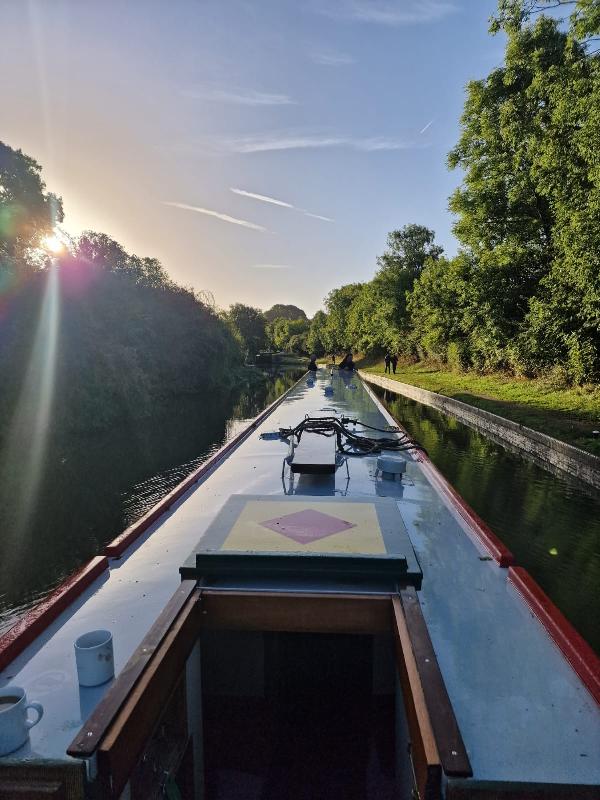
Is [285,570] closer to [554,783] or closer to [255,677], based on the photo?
[255,677]

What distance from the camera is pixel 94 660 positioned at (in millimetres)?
2275

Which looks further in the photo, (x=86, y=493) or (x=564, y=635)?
(x=86, y=493)

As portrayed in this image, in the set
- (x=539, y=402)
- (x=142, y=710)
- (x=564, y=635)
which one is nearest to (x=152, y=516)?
(x=142, y=710)

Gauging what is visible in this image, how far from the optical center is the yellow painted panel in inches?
122

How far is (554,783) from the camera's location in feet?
5.91

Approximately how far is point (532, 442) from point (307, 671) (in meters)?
9.67

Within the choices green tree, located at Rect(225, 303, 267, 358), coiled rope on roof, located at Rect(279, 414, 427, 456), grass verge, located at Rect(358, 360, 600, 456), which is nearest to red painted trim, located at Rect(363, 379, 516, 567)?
coiled rope on roof, located at Rect(279, 414, 427, 456)

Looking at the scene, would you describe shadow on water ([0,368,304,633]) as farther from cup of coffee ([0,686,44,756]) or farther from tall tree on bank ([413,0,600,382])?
tall tree on bank ([413,0,600,382])

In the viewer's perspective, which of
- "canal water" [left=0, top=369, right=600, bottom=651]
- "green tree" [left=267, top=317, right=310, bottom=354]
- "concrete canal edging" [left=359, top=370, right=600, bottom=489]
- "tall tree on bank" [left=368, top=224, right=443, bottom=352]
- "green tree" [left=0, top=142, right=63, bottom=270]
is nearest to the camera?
"canal water" [left=0, top=369, right=600, bottom=651]

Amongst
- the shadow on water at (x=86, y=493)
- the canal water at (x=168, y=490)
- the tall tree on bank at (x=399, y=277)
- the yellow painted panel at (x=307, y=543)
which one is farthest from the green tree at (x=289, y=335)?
the yellow painted panel at (x=307, y=543)

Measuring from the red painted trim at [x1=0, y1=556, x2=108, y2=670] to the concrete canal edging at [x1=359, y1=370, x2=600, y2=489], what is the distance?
27.6ft

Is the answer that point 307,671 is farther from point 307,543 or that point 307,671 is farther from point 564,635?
point 564,635

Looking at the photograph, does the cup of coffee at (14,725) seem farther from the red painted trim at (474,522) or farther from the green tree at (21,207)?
the green tree at (21,207)

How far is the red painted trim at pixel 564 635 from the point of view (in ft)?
7.97
